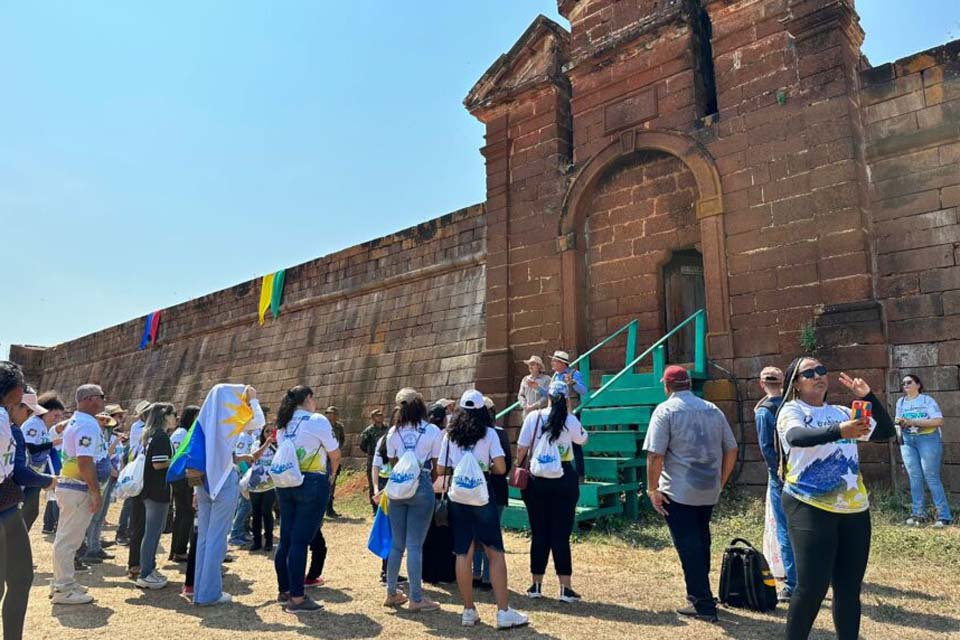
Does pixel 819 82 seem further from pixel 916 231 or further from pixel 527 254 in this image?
pixel 527 254

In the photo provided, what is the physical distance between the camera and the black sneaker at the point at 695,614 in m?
4.29

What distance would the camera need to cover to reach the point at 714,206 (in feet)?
28.0

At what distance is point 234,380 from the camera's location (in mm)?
18375

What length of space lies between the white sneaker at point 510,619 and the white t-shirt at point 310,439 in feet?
5.57

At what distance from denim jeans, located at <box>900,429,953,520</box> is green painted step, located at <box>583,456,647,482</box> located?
8.26 feet

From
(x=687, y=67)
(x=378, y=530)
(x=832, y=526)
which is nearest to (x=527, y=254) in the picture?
(x=687, y=67)

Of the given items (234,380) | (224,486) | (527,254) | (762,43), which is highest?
(762,43)

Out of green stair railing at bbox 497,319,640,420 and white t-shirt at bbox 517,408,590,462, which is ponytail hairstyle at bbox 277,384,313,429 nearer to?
white t-shirt at bbox 517,408,590,462

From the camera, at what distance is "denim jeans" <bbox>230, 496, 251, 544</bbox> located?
759cm

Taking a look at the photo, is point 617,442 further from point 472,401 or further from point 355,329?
→ point 355,329

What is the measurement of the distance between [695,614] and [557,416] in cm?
160

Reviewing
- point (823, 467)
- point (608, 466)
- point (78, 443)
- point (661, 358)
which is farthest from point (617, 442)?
point (78, 443)

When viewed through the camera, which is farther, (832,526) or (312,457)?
(312,457)

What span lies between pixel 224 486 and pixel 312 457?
748mm
